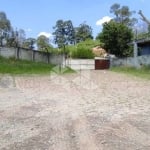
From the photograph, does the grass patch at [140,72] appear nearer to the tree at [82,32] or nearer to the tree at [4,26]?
the tree at [4,26]

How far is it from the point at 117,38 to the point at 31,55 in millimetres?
14418

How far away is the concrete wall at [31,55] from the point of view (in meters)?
33.8

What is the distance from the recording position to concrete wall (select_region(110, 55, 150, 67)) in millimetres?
37119

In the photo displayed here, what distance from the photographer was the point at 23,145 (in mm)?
6492

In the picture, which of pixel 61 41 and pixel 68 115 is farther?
pixel 61 41

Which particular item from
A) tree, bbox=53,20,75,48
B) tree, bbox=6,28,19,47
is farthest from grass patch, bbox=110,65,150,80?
tree, bbox=53,20,75,48

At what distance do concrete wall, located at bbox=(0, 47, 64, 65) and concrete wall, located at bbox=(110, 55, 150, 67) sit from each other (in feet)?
23.9

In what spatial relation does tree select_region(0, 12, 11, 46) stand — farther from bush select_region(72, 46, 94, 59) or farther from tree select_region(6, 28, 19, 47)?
bush select_region(72, 46, 94, 59)

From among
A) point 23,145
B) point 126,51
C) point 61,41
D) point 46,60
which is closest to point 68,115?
point 23,145

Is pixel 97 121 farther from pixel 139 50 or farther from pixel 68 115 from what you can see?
pixel 139 50

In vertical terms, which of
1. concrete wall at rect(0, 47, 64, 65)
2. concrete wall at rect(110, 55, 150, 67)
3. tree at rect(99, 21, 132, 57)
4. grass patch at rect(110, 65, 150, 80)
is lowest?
grass patch at rect(110, 65, 150, 80)

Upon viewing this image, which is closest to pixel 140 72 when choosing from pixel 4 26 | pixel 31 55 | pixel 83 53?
pixel 31 55

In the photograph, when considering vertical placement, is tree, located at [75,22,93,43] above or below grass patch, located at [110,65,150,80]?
above

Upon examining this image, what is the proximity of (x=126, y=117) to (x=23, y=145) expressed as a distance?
3.18 meters
